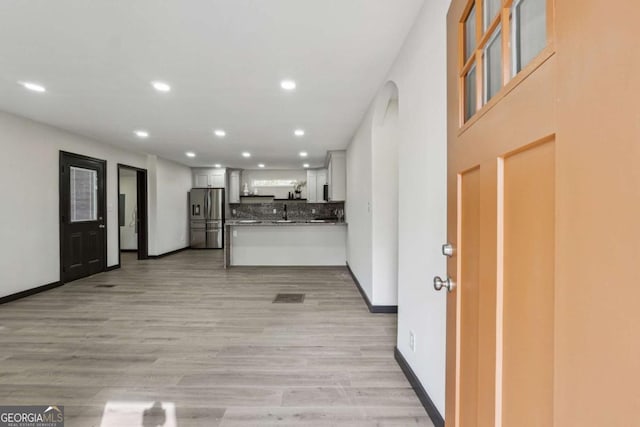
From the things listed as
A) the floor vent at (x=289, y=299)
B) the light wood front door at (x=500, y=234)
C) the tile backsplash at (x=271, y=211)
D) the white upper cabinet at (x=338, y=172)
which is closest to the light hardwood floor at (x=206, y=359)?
the floor vent at (x=289, y=299)

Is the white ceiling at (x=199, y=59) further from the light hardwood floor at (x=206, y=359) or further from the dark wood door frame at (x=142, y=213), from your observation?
the dark wood door frame at (x=142, y=213)

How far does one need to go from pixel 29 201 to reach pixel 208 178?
490 centimetres

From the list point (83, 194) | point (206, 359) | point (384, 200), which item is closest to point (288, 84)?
point (384, 200)

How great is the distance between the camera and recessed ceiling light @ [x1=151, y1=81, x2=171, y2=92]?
296cm

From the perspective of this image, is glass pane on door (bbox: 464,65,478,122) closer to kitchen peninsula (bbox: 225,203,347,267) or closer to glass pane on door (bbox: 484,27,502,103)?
glass pane on door (bbox: 484,27,502,103)

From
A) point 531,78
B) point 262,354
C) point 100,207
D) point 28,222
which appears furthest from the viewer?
point 100,207

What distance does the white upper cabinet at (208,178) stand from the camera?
353 inches

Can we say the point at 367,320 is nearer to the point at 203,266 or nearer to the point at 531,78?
the point at 531,78

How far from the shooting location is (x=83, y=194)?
521cm

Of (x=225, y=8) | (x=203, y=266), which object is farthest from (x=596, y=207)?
(x=203, y=266)

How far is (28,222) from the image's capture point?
4191 mm

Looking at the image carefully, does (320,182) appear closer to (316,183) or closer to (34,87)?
(316,183)

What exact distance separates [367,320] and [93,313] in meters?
3.17

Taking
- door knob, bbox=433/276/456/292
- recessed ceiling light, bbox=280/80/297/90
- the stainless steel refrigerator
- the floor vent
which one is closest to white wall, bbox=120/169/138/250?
the stainless steel refrigerator
